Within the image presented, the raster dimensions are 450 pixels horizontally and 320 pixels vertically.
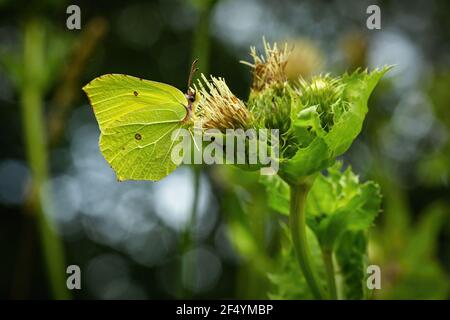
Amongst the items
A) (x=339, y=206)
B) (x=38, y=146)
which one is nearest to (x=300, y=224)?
(x=339, y=206)

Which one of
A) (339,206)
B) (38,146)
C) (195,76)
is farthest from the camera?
(38,146)

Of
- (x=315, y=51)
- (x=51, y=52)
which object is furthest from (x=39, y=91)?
(x=315, y=51)

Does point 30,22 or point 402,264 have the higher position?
point 30,22

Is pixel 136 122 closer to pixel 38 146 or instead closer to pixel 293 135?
pixel 293 135

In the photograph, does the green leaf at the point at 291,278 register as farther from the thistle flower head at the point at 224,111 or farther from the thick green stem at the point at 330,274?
the thistle flower head at the point at 224,111

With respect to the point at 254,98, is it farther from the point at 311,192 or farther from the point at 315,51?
the point at 315,51

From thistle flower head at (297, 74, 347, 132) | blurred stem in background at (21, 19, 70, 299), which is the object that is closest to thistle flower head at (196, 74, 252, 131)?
thistle flower head at (297, 74, 347, 132)
